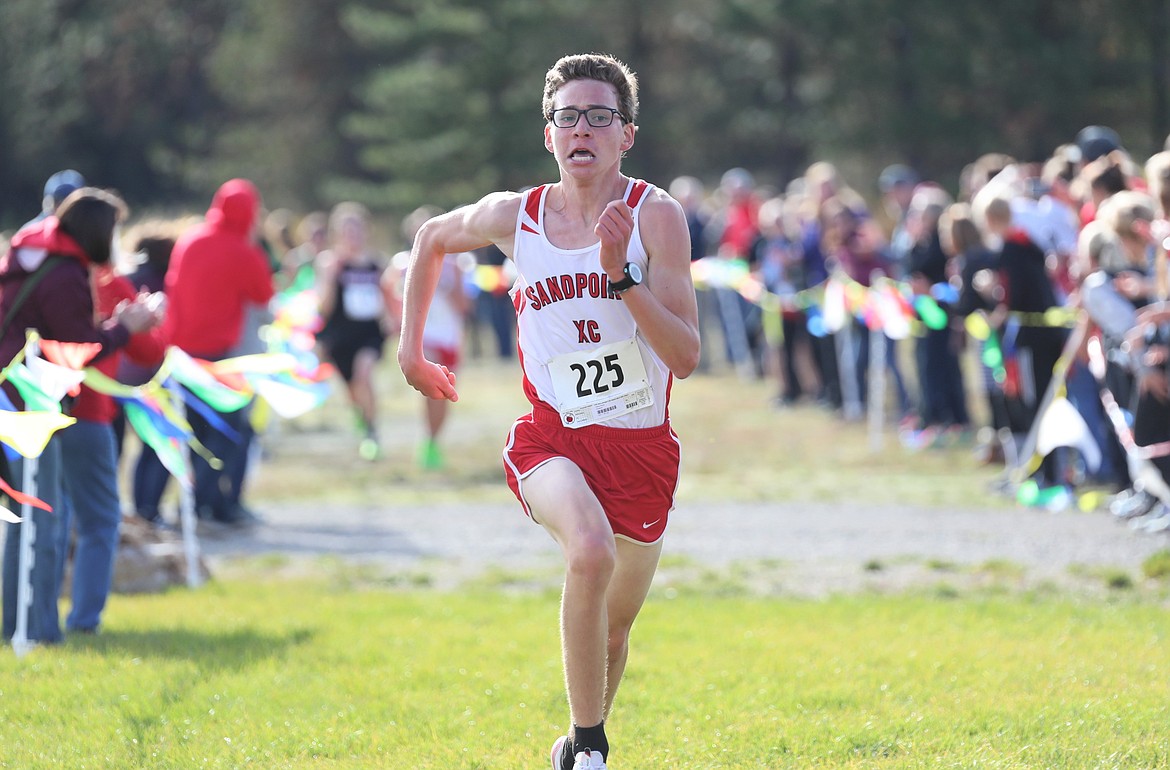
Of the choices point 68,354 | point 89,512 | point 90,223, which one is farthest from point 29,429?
point 89,512

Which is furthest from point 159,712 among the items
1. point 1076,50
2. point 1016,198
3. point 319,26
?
point 319,26

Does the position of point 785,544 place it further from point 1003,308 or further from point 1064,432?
point 1003,308

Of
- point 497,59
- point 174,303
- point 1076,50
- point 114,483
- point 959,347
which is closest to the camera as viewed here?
point 114,483

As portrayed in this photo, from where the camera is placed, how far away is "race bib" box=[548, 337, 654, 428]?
196 inches

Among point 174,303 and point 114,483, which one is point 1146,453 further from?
point 174,303

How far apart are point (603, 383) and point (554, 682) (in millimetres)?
1966

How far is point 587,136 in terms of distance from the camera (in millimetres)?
4965

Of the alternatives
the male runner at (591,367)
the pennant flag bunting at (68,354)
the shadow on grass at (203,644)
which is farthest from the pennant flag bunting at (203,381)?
the male runner at (591,367)

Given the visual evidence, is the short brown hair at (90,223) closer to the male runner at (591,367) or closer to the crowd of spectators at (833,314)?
the crowd of spectators at (833,314)

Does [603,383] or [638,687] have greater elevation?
[603,383]

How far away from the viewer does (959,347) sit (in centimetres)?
1505

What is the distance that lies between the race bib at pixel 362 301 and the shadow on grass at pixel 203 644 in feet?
23.0

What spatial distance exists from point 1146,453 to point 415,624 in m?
4.55

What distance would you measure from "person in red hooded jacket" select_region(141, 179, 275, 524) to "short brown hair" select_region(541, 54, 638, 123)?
6.68 m
